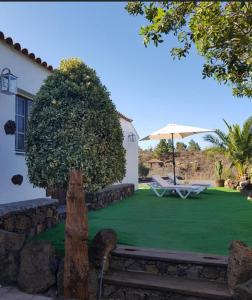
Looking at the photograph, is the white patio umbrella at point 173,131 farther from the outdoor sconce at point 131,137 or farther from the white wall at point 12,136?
the white wall at point 12,136

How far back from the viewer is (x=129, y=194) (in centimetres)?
1683

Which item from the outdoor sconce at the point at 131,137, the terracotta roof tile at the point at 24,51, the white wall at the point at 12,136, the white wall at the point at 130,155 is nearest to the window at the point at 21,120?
the white wall at the point at 12,136

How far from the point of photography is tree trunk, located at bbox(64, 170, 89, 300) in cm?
498

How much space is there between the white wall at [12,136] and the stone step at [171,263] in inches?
140

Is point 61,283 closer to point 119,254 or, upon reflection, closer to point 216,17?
point 119,254

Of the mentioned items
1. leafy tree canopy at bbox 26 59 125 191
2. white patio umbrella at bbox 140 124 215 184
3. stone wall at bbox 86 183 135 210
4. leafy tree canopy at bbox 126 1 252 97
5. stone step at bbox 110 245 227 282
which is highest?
leafy tree canopy at bbox 126 1 252 97

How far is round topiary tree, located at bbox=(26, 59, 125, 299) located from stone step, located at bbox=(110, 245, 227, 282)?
1.41 metres

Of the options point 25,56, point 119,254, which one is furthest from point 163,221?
point 25,56

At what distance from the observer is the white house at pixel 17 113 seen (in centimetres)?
758

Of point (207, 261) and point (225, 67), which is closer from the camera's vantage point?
point (207, 261)

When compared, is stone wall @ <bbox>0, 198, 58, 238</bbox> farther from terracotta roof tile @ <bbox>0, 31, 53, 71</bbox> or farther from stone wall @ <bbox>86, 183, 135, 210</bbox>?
terracotta roof tile @ <bbox>0, 31, 53, 71</bbox>

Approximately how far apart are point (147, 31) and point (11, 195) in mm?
5099

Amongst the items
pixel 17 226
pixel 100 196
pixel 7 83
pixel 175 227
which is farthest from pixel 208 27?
pixel 100 196

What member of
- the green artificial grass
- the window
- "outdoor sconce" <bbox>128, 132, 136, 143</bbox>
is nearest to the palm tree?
"outdoor sconce" <bbox>128, 132, 136, 143</bbox>
